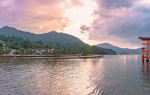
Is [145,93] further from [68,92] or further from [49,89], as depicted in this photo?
[49,89]

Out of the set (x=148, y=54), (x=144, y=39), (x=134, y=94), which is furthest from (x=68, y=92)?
(x=148, y=54)

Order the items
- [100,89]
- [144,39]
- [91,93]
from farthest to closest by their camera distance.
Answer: [144,39] < [100,89] < [91,93]

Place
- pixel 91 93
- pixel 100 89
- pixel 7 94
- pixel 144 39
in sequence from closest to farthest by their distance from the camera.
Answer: pixel 7 94
pixel 91 93
pixel 100 89
pixel 144 39

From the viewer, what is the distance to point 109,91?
33.0 meters

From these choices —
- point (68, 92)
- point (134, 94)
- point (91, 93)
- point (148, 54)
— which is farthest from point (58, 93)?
point (148, 54)

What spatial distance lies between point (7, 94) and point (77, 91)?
8336 mm

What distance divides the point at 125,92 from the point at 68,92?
701cm

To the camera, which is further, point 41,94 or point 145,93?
point 145,93

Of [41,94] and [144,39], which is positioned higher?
[144,39]

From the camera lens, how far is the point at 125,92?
32.4 meters

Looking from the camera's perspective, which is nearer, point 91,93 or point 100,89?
point 91,93

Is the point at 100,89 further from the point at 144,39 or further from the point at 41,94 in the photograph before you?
the point at 144,39

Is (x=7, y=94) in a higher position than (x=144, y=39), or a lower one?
lower

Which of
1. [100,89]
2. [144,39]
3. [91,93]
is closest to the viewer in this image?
[91,93]
